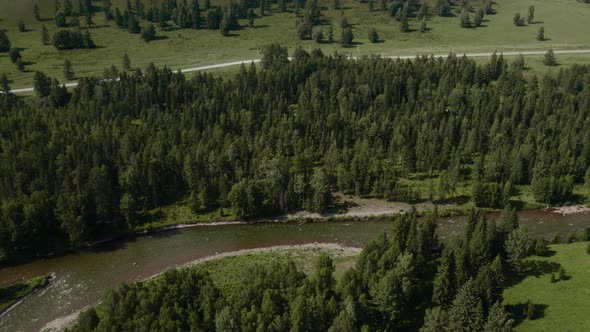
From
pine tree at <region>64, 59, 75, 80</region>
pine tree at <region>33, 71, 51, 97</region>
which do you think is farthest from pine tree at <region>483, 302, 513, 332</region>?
pine tree at <region>64, 59, 75, 80</region>

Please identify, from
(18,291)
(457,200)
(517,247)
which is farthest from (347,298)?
(18,291)

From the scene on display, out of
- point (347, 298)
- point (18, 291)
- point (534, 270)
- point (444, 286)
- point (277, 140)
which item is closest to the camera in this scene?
point (347, 298)

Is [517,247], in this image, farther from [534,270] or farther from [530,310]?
[530,310]

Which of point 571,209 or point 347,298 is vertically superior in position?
point 347,298

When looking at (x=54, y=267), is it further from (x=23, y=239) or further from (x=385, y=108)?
(x=385, y=108)

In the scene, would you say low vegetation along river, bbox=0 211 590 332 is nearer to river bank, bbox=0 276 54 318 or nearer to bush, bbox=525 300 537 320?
river bank, bbox=0 276 54 318

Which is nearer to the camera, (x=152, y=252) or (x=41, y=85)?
(x=152, y=252)
